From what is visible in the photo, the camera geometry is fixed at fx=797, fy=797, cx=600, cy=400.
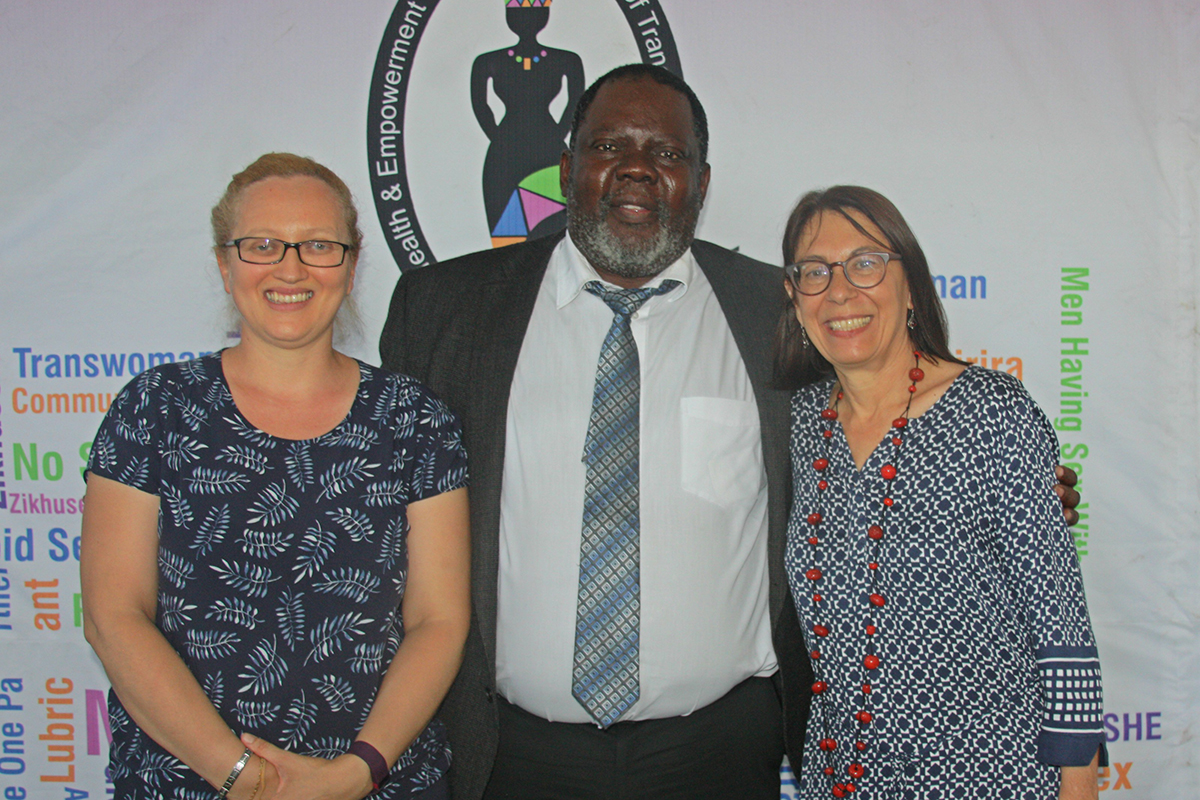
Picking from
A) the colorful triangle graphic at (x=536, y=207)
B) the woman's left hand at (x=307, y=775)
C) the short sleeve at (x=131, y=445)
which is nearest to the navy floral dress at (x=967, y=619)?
the woman's left hand at (x=307, y=775)

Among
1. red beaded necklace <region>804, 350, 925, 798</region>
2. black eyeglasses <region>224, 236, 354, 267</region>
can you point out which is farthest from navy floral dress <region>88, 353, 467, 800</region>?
red beaded necklace <region>804, 350, 925, 798</region>

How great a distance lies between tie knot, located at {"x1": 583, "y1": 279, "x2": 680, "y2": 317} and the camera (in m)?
1.65

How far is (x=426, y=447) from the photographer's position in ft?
4.49

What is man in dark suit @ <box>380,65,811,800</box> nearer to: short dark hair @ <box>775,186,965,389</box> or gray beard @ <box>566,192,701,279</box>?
gray beard @ <box>566,192,701,279</box>

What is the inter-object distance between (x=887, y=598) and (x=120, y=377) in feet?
7.07

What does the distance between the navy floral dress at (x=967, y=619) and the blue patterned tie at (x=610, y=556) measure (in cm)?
39

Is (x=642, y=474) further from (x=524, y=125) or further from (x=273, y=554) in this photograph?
(x=524, y=125)

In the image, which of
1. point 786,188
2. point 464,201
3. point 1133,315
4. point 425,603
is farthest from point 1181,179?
point 425,603

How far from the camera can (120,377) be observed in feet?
7.59

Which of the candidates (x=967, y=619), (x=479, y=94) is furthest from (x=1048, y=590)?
(x=479, y=94)

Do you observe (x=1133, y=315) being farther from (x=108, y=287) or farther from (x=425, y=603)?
(x=108, y=287)

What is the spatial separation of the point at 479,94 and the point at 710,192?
71 centimetres

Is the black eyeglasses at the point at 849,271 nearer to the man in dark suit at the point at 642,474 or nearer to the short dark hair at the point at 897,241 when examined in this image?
the short dark hair at the point at 897,241

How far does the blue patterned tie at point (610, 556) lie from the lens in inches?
59.1
